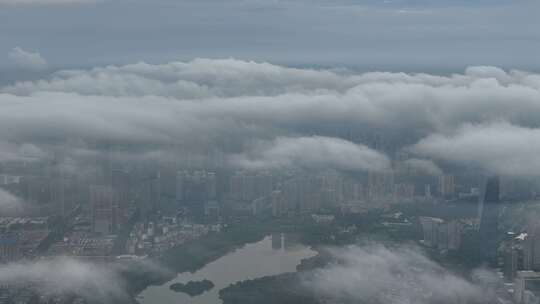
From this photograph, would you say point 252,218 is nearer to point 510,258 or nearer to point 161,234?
point 161,234

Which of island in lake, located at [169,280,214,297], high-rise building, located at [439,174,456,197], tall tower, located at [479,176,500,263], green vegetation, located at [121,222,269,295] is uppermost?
high-rise building, located at [439,174,456,197]

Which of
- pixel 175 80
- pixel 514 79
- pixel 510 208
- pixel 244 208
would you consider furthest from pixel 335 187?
pixel 175 80

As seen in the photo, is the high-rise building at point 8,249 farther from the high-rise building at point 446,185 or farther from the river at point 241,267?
the high-rise building at point 446,185

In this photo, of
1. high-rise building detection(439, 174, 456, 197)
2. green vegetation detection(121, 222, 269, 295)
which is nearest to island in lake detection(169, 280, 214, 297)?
green vegetation detection(121, 222, 269, 295)

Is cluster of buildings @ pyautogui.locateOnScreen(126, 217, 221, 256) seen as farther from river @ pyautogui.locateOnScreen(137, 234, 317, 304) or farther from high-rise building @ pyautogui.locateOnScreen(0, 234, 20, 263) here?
high-rise building @ pyautogui.locateOnScreen(0, 234, 20, 263)

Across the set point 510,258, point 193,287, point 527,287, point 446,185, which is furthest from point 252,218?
point 527,287

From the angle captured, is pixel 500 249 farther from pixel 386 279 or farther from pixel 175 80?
pixel 175 80
